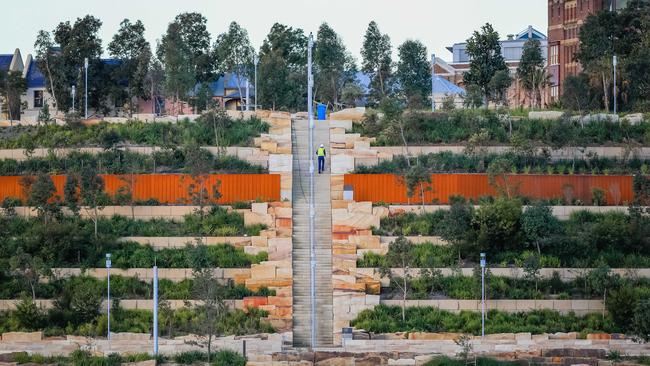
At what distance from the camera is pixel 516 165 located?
67.7 meters

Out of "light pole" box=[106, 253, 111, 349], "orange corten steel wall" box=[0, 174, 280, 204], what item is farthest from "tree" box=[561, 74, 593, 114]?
"light pole" box=[106, 253, 111, 349]

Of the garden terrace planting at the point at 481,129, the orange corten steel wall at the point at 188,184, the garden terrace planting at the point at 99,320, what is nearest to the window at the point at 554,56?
the garden terrace planting at the point at 481,129

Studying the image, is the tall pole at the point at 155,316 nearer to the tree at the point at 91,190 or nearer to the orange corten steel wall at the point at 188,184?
the tree at the point at 91,190

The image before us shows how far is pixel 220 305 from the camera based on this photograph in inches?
2168

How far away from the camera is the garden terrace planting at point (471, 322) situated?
55719mm

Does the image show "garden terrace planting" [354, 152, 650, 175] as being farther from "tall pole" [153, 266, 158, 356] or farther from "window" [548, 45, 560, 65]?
"window" [548, 45, 560, 65]

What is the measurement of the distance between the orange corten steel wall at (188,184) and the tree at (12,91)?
1965cm

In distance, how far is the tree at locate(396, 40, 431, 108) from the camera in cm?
8956

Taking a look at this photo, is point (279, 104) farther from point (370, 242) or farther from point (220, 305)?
point (220, 305)

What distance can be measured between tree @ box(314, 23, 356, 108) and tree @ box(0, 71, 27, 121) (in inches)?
626

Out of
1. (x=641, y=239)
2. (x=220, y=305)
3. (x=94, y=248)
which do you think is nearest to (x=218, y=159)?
(x=94, y=248)

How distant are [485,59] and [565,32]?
2107cm

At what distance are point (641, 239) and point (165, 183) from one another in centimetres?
1896

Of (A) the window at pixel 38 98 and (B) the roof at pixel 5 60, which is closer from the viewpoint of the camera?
(A) the window at pixel 38 98
